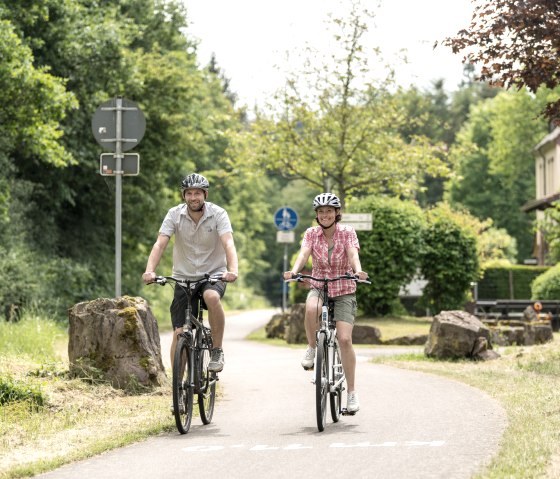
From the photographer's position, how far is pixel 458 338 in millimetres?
16625

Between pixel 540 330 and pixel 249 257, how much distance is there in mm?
56313

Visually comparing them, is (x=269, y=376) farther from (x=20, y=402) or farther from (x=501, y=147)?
(x=501, y=147)

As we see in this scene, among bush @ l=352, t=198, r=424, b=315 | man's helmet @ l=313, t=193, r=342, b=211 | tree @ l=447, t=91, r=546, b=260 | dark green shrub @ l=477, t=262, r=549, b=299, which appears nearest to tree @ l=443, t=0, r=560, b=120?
man's helmet @ l=313, t=193, r=342, b=211

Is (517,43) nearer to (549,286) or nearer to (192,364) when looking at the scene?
(192,364)

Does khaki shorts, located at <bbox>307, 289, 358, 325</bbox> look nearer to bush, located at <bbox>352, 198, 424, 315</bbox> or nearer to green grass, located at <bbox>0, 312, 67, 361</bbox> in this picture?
green grass, located at <bbox>0, 312, 67, 361</bbox>

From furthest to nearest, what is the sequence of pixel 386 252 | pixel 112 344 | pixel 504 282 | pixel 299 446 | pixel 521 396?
pixel 504 282, pixel 386 252, pixel 112 344, pixel 521 396, pixel 299 446

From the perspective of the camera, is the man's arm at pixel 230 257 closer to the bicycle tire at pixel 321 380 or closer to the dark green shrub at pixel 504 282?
the bicycle tire at pixel 321 380

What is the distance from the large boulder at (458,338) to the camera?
1661 centimetres

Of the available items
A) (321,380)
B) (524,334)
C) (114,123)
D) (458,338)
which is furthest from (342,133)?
(321,380)

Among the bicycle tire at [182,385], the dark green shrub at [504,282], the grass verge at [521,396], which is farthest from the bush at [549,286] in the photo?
the bicycle tire at [182,385]

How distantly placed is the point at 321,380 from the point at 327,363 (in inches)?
13.7

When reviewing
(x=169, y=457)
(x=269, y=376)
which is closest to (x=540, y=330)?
(x=269, y=376)

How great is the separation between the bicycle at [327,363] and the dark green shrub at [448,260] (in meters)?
20.7

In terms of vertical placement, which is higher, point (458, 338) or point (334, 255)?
point (334, 255)
